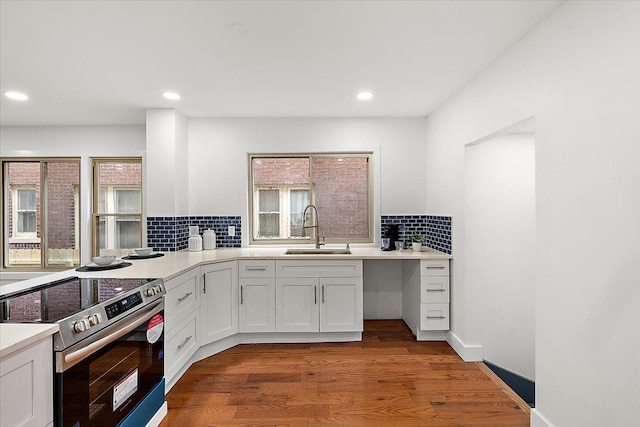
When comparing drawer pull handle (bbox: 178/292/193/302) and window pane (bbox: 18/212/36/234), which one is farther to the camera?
window pane (bbox: 18/212/36/234)

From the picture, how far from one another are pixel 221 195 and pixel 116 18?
226 centimetres

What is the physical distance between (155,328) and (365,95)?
258cm

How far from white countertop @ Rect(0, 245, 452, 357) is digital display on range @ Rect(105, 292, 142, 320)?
32 cm

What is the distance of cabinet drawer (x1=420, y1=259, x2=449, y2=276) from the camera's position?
3.19 m

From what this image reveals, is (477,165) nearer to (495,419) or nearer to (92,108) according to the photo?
(495,419)

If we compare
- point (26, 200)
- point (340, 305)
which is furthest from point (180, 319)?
point (26, 200)

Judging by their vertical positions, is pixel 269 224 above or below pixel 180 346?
above

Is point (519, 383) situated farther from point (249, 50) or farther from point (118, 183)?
point (118, 183)

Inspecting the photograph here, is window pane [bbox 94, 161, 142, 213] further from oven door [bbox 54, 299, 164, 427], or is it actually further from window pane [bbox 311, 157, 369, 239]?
oven door [bbox 54, 299, 164, 427]

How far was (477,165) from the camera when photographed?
296 cm

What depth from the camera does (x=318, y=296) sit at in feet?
10.7

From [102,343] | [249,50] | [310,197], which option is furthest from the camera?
[310,197]

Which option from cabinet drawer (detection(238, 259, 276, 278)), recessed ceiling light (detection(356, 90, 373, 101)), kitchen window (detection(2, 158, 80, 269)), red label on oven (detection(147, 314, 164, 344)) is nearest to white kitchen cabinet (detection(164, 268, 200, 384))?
red label on oven (detection(147, 314, 164, 344))

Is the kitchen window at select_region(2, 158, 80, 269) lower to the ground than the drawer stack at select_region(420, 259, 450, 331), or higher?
higher
